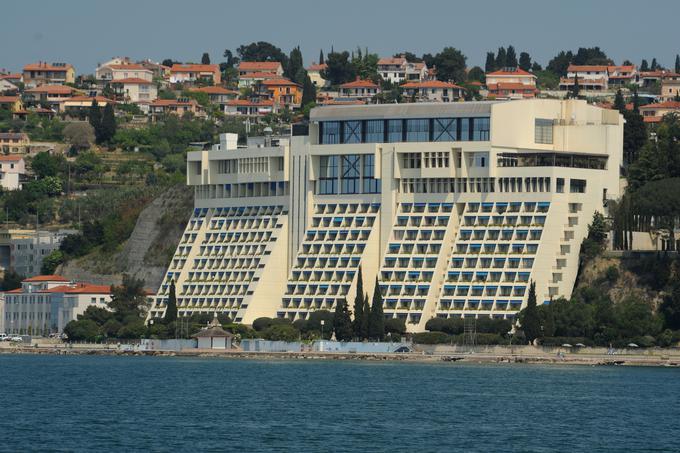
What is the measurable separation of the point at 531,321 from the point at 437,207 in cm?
2108

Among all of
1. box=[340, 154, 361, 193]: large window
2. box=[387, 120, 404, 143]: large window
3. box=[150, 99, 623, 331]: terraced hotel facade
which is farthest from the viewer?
box=[340, 154, 361, 193]: large window

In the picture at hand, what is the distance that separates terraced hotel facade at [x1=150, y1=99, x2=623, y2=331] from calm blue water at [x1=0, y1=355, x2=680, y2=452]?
43.7 feet

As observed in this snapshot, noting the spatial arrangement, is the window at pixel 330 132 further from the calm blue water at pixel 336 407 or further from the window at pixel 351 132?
the calm blue water at pixel 336 407

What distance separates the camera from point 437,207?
627ft

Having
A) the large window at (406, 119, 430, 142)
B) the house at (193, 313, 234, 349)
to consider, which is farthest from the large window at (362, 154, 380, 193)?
the house at (193, 313, 234, 349)

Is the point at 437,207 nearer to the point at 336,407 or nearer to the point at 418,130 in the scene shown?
the point at 418,130

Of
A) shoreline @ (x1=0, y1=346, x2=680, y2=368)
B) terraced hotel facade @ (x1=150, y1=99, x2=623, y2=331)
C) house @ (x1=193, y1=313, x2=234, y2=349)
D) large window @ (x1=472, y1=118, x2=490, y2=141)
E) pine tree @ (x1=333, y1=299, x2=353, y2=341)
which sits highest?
large window @ (x1=472, y1=118, x2=490, y2=141)

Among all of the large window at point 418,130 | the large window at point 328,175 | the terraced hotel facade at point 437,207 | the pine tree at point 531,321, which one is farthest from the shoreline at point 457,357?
the large window at point 418,130

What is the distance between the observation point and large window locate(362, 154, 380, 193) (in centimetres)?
19475

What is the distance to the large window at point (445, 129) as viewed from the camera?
192000 millimetres

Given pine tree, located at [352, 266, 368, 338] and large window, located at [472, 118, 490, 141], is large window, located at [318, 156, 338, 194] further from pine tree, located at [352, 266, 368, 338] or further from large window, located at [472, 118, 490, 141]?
pine tree, located at [352, 266, 368, 338]

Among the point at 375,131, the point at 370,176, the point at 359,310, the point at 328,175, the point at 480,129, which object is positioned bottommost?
the point at 359,310

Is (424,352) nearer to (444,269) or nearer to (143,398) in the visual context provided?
(444,269)

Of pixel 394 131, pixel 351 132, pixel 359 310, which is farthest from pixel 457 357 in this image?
→ pixel 351 132
